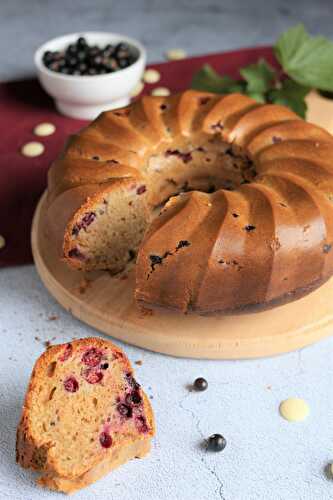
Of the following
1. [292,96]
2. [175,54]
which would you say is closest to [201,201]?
[292,96]

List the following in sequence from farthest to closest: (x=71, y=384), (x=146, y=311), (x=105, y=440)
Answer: (x=146, y=311) < (x=71, y=384) < (x=105, y=440)

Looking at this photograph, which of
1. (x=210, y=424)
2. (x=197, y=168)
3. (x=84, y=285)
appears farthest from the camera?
(x=197, y=168)

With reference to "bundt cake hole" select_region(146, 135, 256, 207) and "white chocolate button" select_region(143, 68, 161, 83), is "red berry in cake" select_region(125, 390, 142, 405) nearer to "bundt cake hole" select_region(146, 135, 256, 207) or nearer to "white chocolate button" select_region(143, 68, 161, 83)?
"bundt cake hole" select_region(146, 135, 256, 207)

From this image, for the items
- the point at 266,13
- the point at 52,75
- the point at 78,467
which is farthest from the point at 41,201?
the point at 266,13

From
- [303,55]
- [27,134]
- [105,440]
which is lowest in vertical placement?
[27,134]

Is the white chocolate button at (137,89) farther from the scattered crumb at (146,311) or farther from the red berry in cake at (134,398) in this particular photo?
the red berry in cake at (134,398)

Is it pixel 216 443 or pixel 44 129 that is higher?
pixel 216 443

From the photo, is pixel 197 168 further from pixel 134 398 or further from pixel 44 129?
pixel 134 398
